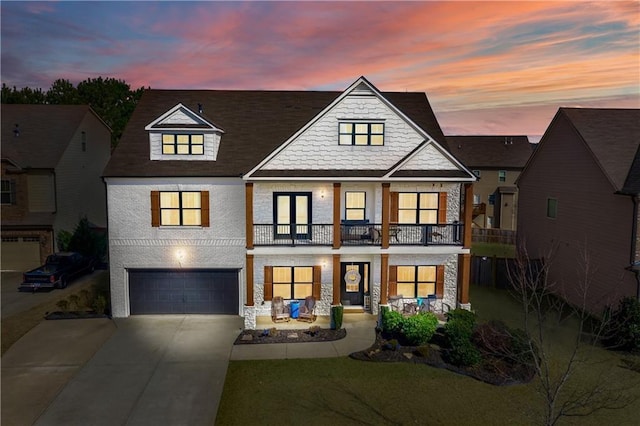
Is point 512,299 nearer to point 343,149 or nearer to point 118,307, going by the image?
point 343,149

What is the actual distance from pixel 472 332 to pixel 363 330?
4.34 metres

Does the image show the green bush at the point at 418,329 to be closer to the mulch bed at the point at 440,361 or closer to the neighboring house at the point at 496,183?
the mulch bed at the point at 440,361

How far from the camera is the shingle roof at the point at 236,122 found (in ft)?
68.0

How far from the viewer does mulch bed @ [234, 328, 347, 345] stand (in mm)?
18000

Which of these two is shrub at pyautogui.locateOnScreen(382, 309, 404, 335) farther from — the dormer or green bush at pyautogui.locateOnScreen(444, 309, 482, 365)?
the dormer

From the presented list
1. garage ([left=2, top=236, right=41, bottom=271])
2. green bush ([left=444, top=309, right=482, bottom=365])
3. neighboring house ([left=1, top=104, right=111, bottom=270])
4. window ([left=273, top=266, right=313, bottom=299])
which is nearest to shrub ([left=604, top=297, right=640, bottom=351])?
green bush ([left=444, top=309, right=482, bottom=365])

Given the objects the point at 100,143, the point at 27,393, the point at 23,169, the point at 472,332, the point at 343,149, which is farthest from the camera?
the point at 100,143

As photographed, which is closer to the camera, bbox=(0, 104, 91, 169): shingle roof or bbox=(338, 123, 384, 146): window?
bbox=(338, 123, 384, 146): window

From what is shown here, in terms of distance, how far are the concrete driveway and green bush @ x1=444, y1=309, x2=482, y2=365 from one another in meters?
7.83

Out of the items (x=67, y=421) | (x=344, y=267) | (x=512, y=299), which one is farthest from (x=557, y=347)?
(x=67, y=421)

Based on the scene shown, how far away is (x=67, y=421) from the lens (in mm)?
12281

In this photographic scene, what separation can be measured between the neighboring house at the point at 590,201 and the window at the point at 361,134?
864cm

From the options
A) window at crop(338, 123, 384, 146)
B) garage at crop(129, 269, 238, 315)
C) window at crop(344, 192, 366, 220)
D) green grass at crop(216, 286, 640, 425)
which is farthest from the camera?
window at crop(344, 192, 366, 220)

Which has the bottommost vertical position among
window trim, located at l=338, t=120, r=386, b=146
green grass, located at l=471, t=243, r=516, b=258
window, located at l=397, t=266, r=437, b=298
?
green grass, located at l=471, t=243, r=516, b=258
